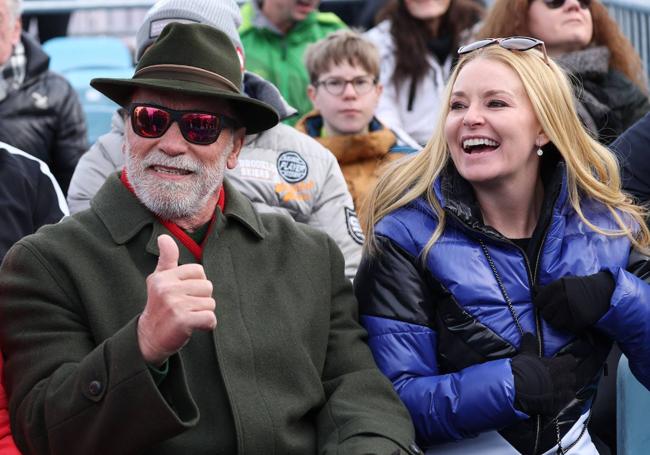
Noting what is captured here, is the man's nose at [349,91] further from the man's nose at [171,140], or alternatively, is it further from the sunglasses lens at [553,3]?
the man's nose at [171,140]

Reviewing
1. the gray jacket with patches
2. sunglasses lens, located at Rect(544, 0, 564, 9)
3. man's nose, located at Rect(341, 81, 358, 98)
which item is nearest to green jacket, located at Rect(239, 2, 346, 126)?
man's nose, located at Rect(341, 81, 358, 98)

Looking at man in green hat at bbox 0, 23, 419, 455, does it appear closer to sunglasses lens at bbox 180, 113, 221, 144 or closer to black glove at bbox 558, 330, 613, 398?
sunglasses lens at bbox 180, 113, 221, 144

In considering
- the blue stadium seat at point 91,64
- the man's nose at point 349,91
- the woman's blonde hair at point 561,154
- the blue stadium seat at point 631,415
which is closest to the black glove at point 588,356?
the blue stadium seat at point 631,415

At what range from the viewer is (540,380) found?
3.69 meters

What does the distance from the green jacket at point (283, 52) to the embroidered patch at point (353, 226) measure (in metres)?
1.67

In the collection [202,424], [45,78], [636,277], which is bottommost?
[45,78]

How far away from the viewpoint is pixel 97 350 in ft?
10.5

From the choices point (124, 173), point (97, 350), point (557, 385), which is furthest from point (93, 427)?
point (557, 385)

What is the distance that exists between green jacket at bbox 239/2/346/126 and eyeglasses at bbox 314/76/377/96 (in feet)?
2.15

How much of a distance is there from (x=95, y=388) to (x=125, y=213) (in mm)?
624

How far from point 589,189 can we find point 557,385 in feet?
2.33

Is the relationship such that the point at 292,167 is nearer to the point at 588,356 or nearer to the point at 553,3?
the point at 588,356

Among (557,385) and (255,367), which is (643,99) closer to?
(557,385)

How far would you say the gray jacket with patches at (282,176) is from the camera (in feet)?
16.1
